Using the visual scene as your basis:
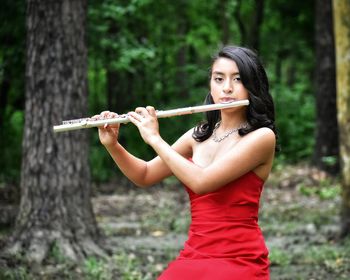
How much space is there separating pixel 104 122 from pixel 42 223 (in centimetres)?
302

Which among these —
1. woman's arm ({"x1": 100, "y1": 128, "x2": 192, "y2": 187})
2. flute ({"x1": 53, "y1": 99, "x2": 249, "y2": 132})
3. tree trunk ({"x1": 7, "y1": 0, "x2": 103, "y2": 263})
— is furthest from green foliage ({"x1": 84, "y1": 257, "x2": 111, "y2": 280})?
flute ({"x1": 53, "y1": 99, "x2": 249, "y2": 132})

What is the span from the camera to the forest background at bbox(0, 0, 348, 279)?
988 centimetres

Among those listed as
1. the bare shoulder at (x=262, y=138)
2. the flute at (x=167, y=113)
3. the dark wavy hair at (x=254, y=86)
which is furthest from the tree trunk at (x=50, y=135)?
the bare shoulder at (x=262, y=138)

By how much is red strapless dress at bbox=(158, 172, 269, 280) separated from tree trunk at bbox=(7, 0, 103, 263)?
3215mm

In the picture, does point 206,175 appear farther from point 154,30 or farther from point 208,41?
point 208,41

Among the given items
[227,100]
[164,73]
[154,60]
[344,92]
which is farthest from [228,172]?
[164,73]

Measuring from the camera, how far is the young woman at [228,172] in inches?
112

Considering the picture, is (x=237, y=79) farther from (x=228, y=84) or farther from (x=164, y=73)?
(x=164, y=73)

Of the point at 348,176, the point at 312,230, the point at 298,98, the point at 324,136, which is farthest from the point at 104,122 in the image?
the point at 298,98

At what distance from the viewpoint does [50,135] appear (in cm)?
598

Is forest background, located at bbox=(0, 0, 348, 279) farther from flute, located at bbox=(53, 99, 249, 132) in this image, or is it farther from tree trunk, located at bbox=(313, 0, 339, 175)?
flute, located at bbox=(53, 99, 249, 132)

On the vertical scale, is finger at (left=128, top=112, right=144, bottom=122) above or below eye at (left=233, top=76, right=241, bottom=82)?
below

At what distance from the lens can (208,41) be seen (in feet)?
76.8

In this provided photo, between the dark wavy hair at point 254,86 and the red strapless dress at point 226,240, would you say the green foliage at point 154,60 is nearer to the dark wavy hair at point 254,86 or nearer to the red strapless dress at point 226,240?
the dark wavy hair at point 254,86
